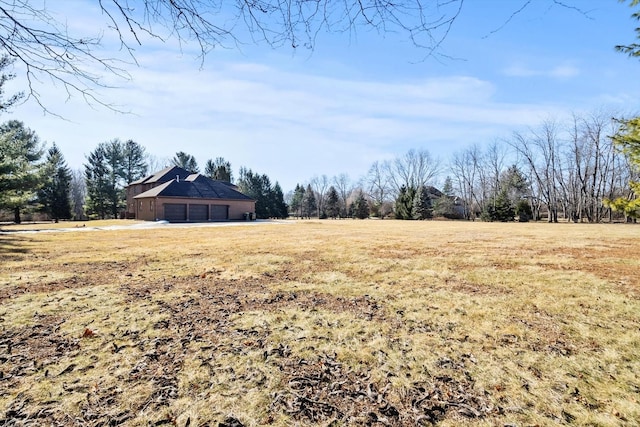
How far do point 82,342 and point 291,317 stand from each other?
2.34 meters

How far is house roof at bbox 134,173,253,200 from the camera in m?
29.7

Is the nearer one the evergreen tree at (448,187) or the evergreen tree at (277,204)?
the evergreen tree at (277,204)

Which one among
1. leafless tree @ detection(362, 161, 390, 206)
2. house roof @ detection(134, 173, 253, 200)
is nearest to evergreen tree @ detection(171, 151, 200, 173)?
house roof @ detection(134, 173, 253, 200)

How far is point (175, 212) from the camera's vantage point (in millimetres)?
29422

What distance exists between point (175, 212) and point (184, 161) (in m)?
27.3

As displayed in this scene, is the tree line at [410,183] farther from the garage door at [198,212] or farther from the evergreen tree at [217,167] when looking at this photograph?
the garage door at [198,212]

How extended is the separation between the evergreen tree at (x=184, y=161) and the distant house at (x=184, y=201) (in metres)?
15.5

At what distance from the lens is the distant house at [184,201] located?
29044 millimetres

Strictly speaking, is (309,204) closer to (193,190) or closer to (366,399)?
(193,190)

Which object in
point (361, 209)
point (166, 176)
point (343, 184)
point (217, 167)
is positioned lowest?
point (361, 209)


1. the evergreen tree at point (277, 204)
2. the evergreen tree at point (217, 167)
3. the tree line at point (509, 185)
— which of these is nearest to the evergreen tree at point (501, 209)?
the tree line at point (509, 185)

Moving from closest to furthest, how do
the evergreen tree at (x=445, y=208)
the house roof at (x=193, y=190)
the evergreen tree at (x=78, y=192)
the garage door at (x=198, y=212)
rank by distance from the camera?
1. the house roof at (x=193, y=190)
2. the garage door at (x=198, y=212)
3. the evergreen tree at (x=445, y=208)
4. the evergreen tree at (x=78, y=192)

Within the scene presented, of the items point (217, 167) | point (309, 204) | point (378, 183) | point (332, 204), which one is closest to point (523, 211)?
point (378, 183)

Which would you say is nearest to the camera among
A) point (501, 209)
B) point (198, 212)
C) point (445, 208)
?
point (198, 212)
